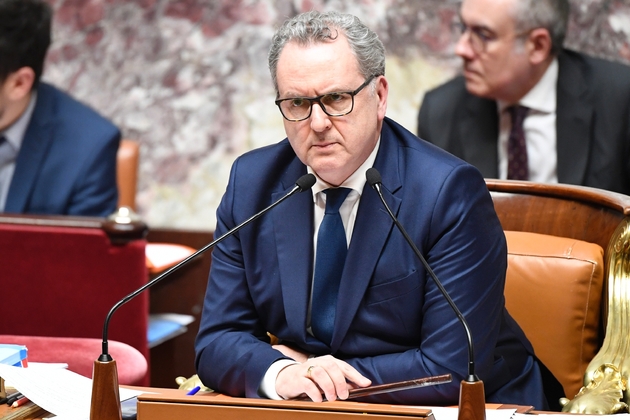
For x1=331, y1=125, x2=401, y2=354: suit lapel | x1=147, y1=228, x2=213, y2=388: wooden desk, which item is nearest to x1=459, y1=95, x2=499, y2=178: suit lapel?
x1=147, y1=228, x2=213, y2=388: wooden desk

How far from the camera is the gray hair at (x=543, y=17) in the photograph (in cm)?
337

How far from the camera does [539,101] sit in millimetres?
3428

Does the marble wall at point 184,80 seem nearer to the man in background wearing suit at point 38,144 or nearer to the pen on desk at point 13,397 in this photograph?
the man in background wearing suit at point 38,144

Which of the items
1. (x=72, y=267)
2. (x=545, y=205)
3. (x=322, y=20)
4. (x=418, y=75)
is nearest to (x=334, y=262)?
(x=322, y=20)

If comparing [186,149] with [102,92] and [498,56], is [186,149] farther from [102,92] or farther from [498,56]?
[498,56]

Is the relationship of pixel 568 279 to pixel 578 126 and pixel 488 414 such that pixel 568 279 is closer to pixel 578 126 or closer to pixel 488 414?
pixel 488 414

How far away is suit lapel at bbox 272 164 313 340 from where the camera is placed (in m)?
1.85

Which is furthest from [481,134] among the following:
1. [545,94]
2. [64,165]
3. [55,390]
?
[55,390]

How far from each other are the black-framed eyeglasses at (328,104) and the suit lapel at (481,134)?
65.7 inches

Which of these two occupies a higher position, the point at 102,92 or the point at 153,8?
the point at 153,8

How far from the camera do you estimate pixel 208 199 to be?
13.9 feet

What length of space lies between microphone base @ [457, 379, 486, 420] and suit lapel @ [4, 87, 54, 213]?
248 centimetres

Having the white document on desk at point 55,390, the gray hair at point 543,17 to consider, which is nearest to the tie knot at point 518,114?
the gray hair at point 543,17

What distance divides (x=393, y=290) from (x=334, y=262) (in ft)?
0.47
